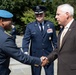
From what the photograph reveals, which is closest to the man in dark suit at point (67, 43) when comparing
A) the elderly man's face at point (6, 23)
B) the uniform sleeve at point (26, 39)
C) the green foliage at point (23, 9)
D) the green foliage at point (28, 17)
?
the elderly man's face at point (6, 23)

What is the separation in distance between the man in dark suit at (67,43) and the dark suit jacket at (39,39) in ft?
5.14

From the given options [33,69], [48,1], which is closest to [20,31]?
[48,1]

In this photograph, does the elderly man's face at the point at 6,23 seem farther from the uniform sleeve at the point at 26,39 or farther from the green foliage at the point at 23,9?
the green foliage at the point at 23,9

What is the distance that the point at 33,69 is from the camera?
20.8 ft

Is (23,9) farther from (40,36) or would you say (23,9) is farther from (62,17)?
(62,17)

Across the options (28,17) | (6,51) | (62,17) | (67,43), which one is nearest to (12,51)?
(6,51)

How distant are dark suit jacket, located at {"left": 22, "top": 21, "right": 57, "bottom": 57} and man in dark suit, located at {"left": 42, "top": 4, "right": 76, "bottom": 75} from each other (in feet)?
5.14

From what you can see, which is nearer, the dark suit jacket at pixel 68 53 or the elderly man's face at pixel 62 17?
the dark suit jacket at pixel 68 53

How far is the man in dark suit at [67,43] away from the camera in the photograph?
14.2 ft

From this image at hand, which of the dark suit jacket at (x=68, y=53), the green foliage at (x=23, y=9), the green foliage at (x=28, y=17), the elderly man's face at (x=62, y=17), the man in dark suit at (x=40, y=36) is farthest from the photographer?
the green foliage at (x=23, y=9)

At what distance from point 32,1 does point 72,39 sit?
912 inches

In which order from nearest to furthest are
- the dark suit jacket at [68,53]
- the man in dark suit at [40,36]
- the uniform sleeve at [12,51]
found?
1. the uniform sleeve at [12,51]
2. the dark suit jacket at [68,53]
3. the man in dark suit at [40,36]

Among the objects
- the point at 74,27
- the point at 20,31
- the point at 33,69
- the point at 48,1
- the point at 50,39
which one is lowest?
the point at 20,31

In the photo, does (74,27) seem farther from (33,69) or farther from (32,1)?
(32,1)
